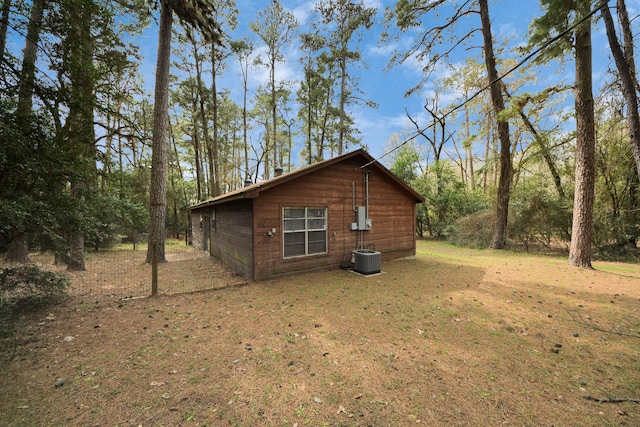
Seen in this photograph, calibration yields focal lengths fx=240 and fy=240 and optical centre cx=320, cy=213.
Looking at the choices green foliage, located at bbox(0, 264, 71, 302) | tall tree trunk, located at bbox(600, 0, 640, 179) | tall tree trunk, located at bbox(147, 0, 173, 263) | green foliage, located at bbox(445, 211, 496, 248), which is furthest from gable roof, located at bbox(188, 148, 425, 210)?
tall tree trunk, located at bbox(600, 0, 640, 179)

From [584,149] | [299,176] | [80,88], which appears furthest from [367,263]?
[584,149]

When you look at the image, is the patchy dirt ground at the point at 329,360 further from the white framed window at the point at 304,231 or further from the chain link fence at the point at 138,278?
the white framed window at the point at 304,231

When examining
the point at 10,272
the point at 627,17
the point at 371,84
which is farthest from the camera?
the point at 371,84

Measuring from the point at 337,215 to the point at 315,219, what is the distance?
80cm

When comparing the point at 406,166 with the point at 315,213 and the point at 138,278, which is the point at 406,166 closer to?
the point at 315,213

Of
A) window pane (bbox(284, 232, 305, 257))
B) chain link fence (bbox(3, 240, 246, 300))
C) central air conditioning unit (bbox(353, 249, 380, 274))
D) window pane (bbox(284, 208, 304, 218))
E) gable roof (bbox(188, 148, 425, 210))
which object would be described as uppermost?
gable roof (bbox(188, 148, 425, 210))

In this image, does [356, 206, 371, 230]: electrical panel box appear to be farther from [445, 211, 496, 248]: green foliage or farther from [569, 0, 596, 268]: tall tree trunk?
[445, 211, 496, 248]: green foliage

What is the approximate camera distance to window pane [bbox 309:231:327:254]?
7.16 metres

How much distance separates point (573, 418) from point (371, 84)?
52.5 ft

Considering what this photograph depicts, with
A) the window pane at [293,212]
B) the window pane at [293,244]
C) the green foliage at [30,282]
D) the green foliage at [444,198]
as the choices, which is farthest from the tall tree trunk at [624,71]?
the green foliage at [30,282]

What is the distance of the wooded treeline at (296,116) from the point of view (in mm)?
3855

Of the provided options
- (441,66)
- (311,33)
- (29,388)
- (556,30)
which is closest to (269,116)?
(311,33)

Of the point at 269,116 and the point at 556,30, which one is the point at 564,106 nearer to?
the point at 556,30

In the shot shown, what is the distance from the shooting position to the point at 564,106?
11578mm
